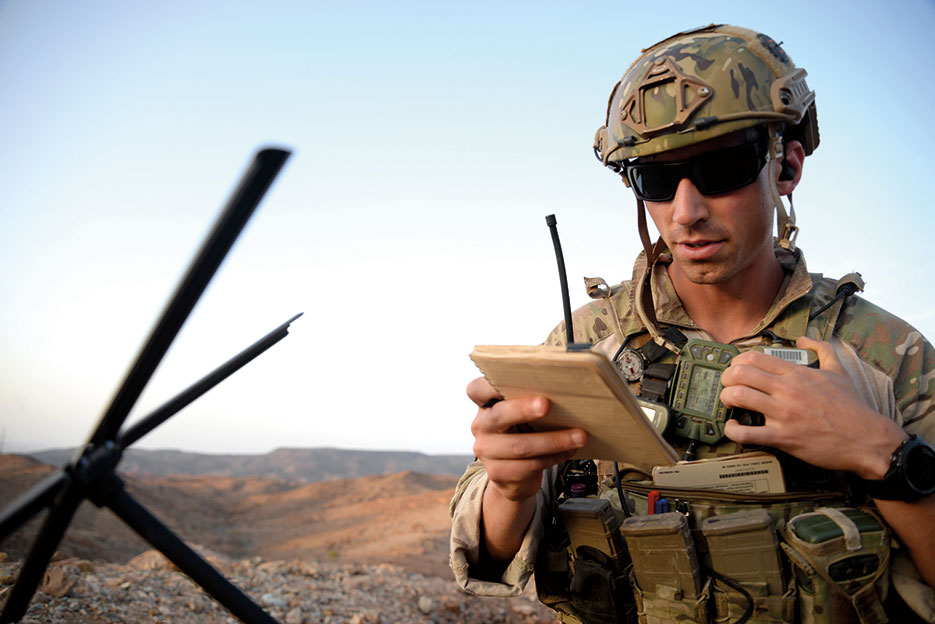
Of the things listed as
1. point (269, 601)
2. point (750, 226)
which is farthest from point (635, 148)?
point (269, 601)

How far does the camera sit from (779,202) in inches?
99.7

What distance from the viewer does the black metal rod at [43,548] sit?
1.02m

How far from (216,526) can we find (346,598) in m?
11.6

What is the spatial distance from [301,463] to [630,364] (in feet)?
121

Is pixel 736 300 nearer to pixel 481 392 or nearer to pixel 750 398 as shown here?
pixel 750 398

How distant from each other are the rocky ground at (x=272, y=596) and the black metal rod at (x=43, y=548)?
3.10m

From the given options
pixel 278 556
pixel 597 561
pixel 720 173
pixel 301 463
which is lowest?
pixel 301 463

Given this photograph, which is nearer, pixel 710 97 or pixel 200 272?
pixel 200 272

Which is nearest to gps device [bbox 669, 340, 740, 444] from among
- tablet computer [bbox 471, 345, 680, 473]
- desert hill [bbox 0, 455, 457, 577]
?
tablet computer [bbox 471, 345, 680, 473]

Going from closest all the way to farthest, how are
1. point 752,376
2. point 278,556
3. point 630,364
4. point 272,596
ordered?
point 752,376
point 630,364
point 272,596
point 278,556

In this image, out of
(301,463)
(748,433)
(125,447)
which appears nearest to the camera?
(125,447)

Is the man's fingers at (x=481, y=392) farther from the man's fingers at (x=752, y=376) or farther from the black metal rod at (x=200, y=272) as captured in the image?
the black metal rod at (x=200, y=272)

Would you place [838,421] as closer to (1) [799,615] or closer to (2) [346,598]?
(1) [799,615]

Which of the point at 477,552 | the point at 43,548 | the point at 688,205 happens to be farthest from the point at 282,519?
the point at 43,548
